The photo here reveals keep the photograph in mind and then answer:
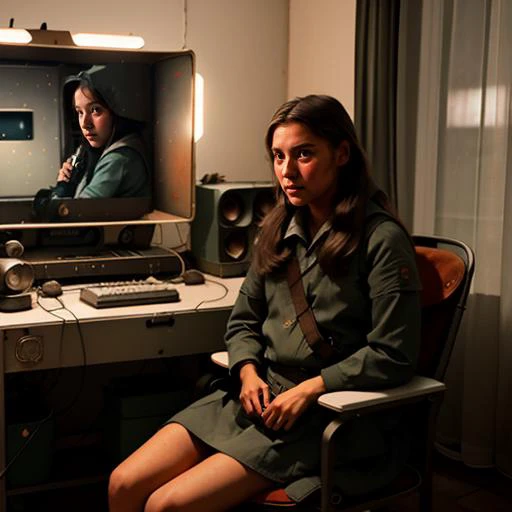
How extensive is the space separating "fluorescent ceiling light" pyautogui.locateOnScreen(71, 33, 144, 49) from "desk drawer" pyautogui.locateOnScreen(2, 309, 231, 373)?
0.89 metres

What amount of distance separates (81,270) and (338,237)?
102cm

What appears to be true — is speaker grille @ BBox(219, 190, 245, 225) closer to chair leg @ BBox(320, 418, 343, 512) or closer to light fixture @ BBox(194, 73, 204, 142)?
light fixture @ BBox(194, 73, 204, 142)

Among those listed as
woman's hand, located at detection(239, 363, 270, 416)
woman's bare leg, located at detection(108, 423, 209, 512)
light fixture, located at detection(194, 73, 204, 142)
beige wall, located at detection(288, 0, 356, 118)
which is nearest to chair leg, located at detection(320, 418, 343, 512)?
woman's hand, located at detection(239, 363, 270, 416)

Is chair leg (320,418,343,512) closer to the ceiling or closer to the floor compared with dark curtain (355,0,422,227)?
closer to the floor

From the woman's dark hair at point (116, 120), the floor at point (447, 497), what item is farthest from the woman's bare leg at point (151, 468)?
the woman's dark hair at point (116, 120)

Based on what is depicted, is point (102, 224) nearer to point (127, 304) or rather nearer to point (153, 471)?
point (127, 304)

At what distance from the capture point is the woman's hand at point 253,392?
5.78 ft

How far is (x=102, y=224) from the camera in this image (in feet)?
8.21

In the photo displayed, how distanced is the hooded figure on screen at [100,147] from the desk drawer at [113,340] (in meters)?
0.57

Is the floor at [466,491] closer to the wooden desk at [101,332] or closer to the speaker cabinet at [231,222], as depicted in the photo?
the wooden desk at [101,332]

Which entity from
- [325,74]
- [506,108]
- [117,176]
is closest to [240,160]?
[325,74]

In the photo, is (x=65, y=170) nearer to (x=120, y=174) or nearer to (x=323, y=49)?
(x=120, y=174)

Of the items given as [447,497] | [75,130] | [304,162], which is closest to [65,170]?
[75,130]

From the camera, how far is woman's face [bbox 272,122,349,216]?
5.81 feet
